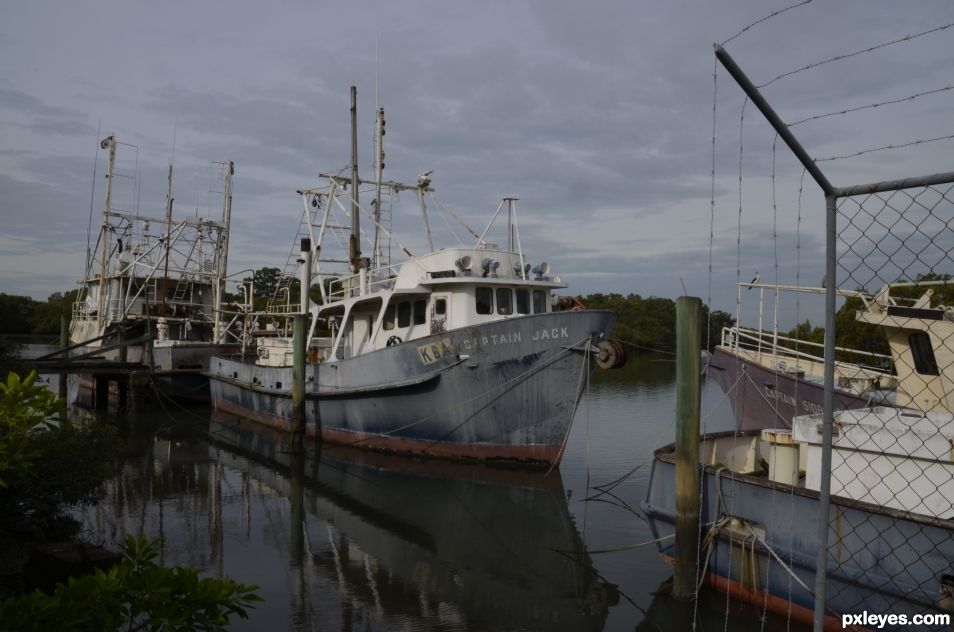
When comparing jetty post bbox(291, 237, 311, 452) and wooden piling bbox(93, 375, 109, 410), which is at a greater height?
jetty post bbox(291, 237, 311, 452)

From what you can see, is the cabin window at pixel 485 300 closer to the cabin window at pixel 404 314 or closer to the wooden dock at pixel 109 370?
the cabin window at pixel 404 314

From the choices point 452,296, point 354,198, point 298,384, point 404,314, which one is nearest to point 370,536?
point 452,296

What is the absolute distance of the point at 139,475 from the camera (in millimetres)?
14906

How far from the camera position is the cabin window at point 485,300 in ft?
51.1

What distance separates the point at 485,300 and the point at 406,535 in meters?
5.93

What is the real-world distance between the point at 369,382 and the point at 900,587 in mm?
11296

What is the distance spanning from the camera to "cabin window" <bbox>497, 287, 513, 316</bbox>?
15.9 meters

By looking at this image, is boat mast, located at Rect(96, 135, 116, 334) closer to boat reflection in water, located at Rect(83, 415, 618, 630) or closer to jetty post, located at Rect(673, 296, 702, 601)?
boat reflection in water, located at Rect(83, 415, 618, 630)

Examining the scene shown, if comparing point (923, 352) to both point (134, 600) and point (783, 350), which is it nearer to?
point (783, 350)

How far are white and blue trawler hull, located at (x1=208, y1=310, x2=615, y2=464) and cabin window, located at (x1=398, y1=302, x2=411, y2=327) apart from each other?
1.28 m

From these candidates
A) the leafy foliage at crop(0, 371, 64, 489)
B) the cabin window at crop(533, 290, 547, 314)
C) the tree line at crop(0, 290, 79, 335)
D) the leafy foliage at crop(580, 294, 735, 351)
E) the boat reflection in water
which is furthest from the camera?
the tree line at crop(0, 290, 79, 335)

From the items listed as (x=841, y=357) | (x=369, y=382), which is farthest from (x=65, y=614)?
(x=841, y=357)

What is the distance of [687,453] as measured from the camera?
24.8ft

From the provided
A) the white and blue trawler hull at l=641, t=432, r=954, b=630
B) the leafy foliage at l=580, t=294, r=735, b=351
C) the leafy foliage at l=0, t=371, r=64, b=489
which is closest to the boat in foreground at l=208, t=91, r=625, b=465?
the white and blue trawler hull at l=641, t=432, r=954, b=630
